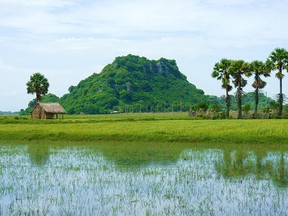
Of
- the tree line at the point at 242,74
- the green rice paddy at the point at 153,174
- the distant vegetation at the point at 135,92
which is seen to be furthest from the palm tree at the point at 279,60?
the distant vegetation at the point at 135,92

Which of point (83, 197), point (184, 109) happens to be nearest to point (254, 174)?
point (83, 197)

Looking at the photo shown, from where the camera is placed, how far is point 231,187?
13.7 metres

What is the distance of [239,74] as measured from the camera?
2375 inches

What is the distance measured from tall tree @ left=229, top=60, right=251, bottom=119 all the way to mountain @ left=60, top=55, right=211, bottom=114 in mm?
78605

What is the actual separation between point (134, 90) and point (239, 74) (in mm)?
105144

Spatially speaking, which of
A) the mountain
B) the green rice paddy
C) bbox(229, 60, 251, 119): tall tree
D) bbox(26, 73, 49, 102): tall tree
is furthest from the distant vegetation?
the green rice paddy

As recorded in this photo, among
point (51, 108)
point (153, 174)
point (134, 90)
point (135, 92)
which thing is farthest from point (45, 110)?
point (134, 90)

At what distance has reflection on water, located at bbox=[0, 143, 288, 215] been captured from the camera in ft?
36.9

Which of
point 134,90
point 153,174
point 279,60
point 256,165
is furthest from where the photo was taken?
point 134,90

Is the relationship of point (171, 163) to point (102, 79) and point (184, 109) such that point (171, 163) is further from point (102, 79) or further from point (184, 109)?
point (102, 79)

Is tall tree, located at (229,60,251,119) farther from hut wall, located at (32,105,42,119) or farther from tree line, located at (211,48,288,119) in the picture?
hut wall, located at (32,105,42,119)

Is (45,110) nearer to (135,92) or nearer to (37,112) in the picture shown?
(37,112)

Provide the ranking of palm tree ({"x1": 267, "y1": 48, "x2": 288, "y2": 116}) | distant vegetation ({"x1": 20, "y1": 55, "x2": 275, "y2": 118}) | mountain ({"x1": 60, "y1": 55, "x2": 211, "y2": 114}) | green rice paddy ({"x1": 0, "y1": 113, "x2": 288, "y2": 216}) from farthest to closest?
mountain ({"x1": 60, "y1": 55, "x2": 211, "y2": 114}) → distant vegetation ({"x1": 20, "y1": 55, "x2": 275, "y2": 118}) → palm tree ({"x1": 267, "y1": 48, "x2": 288, "y2": 116}) → green rice paddy ({"x1": 0, "y1": 113, "x2": 288, "y2": 216})

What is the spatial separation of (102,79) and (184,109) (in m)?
44.6
